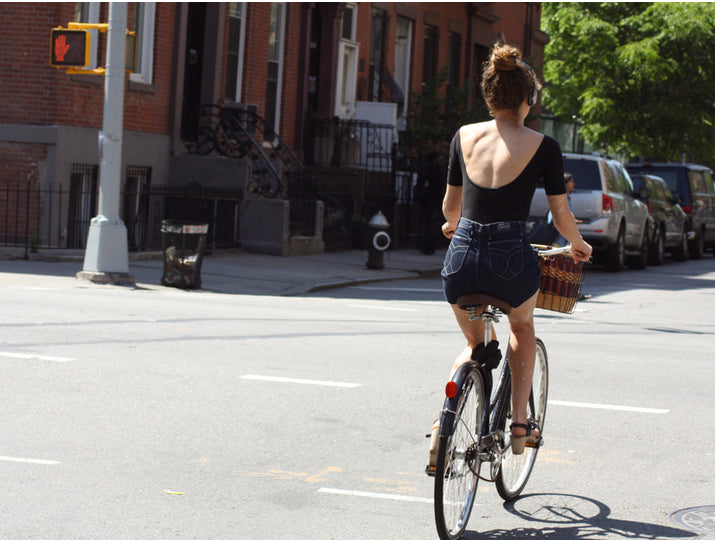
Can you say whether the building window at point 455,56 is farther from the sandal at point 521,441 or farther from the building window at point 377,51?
the sandal at point 521,441

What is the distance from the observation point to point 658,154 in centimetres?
3978

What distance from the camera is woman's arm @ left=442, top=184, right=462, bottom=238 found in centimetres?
501

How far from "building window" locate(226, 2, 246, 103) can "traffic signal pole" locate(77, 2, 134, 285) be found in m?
7.61

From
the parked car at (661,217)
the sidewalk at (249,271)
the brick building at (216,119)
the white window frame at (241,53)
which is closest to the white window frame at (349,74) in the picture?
the brick building at (216,119)

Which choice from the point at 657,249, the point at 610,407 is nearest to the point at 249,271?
the point at 610,407

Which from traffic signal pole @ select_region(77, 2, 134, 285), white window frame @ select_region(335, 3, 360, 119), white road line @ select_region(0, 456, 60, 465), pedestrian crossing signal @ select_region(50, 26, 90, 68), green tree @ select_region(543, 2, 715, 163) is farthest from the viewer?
green tree @ select_region(543, 2, 715, 163)

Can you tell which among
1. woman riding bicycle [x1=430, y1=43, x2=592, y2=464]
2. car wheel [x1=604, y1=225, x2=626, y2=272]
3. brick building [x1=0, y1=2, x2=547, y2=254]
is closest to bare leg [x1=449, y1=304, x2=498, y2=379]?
woman riding bicycle [x1=430, y1=43, x2=592, y2=464]

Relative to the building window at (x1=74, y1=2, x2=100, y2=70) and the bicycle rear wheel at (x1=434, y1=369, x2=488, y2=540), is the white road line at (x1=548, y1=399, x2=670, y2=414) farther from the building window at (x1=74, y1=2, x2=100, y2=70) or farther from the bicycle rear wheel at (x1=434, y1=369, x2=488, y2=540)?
the building window at (x1=74, y1=2, x2=100, y2=70)

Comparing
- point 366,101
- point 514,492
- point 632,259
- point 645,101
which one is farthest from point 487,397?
point 645,101

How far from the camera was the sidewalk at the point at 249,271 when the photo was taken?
14836 mm

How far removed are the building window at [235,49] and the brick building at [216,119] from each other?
0.03m

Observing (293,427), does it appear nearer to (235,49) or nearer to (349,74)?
(235,49)

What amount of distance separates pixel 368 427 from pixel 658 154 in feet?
115

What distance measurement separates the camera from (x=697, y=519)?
5.12 meters
